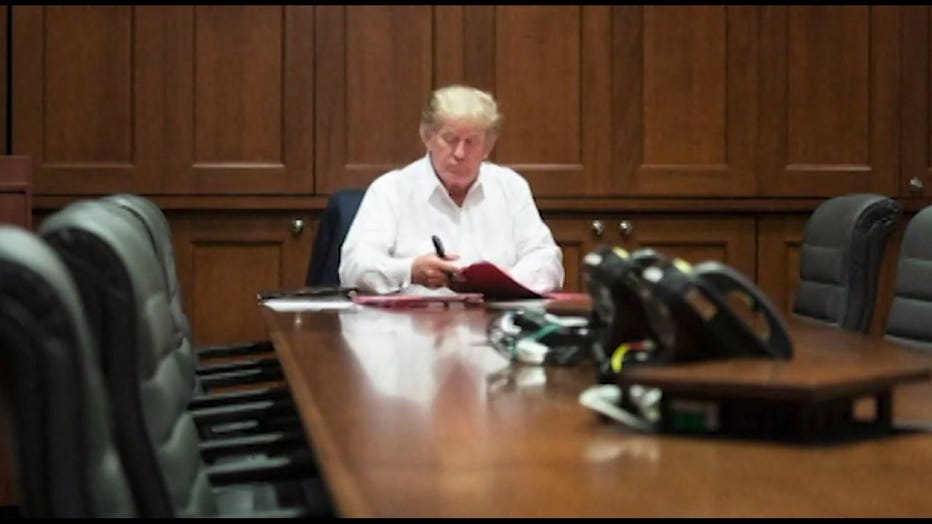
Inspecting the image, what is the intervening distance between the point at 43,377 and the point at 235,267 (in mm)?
3367

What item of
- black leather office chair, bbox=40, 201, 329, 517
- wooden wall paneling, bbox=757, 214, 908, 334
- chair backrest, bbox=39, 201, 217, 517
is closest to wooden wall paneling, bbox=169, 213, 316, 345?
wooden wall paneling, bbox=757, 214, 908, 334

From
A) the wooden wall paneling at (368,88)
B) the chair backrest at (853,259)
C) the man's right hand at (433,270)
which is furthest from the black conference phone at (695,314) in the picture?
the wooden wall paneling at (368,88)

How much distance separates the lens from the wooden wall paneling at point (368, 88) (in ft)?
14.0

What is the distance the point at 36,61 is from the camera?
4180 mm

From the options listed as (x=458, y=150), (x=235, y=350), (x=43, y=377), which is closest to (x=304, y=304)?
(x=235, y=350)

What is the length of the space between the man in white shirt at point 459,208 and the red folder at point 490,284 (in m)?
0.43

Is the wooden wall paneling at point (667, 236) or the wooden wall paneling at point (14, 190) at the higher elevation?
the wooden wall paneling at point (14, 190)

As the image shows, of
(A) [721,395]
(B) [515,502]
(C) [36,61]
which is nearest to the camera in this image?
(B) [515,502]

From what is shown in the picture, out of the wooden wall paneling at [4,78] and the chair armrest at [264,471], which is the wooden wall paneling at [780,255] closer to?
the wooden wall paneling at [4,78]

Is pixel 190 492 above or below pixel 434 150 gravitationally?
below

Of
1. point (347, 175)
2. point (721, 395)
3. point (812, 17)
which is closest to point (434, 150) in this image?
point (347, 175)

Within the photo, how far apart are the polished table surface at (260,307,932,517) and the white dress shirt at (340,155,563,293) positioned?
1.76m

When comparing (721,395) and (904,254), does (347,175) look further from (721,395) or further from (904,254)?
(721,395)

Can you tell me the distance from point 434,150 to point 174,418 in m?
2.20
